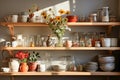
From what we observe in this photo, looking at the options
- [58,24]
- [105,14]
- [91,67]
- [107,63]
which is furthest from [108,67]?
[58,24]

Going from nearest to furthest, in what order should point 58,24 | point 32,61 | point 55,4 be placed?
point 58,24 → point 32,61 → point 55,4

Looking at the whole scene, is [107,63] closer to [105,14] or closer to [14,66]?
[105,14]

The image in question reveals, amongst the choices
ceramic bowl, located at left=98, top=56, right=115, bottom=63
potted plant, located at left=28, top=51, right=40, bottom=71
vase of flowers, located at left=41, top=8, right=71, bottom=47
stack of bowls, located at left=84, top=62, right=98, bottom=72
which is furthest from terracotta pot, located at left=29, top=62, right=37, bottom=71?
ceramic bowl, located at left=98, top=56, right=115, bottom=63

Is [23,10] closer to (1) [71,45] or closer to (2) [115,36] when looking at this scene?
(1) [71,45]

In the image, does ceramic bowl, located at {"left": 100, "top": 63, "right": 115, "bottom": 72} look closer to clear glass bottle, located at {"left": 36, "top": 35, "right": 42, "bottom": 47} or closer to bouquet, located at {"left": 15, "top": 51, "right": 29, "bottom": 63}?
clear glass bottle, located at {"left": 36, "top": 35, "right": 42, "bottom": 47}

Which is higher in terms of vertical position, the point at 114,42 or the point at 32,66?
the point at 114,42

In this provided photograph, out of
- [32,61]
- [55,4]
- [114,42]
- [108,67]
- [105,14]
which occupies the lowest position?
[108,67]

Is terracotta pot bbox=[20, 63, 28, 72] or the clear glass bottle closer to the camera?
terracotta pot bbox=[20, 63, 28, 72]

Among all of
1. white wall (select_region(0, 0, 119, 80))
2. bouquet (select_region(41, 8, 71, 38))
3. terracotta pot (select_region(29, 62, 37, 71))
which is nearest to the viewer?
bouquet (select_region(41, 8, 71, 38))

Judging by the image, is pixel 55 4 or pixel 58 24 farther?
pixel 55 4

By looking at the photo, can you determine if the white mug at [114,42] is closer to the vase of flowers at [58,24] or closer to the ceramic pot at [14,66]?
the vase of flowers at [58,24]

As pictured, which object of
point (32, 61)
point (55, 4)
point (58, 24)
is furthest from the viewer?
point (55, 4)

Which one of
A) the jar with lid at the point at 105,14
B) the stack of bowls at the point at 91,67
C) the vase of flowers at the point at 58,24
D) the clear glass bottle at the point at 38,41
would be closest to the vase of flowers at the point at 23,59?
the clear glass bottle at the point at 38,41

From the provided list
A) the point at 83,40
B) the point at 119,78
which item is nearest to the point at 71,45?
the point at 83,40
